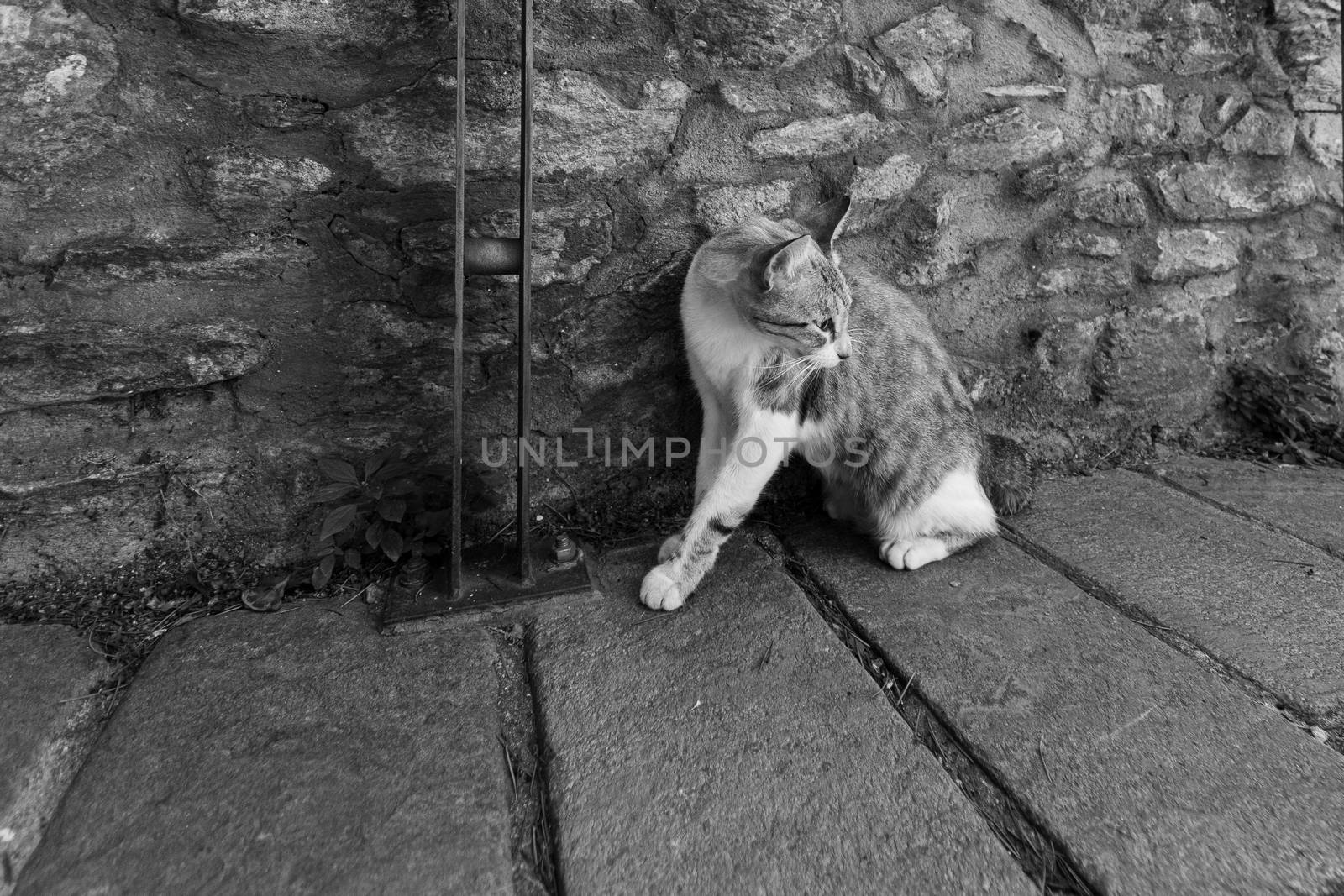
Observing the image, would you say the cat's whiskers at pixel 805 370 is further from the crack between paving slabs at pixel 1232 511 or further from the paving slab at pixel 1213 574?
the crack between paving slabs at pixel 1232 511

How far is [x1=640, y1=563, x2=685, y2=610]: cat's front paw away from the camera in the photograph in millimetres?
1788

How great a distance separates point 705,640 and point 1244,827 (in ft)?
3.44

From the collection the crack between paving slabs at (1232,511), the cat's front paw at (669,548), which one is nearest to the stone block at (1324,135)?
the crack between paving slabs at (1232,511)

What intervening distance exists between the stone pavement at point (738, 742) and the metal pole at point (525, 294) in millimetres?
229

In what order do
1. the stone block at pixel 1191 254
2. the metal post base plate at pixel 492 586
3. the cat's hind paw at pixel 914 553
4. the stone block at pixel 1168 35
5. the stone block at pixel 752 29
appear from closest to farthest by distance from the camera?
the metal post base plate at pixel 492 586 < the stone block at pixel 752 29 < the cat's hind paw at pixel 914 553 < the stone block at pixel 1168 35 < the stone block at pixel 1191 254

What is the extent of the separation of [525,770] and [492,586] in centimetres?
60

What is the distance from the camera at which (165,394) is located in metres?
1.77

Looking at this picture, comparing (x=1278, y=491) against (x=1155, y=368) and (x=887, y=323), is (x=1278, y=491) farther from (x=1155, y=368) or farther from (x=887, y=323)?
(x=887, y=323)

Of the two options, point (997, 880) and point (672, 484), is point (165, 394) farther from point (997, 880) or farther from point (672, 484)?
point (997, 880)

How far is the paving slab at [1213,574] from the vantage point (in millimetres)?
1572

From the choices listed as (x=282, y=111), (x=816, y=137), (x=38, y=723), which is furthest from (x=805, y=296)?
(x=38, y=723)

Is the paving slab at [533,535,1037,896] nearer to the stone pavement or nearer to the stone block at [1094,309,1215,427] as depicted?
the stone pavement

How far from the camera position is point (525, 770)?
1329 millimetres

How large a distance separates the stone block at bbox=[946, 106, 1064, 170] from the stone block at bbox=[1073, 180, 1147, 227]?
0.70 ft
